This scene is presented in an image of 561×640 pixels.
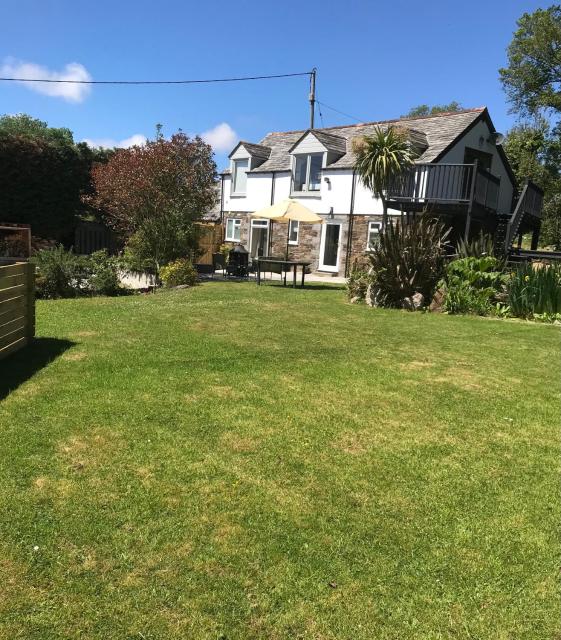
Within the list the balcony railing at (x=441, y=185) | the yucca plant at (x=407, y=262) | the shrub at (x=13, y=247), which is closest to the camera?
the yucca plant at (x=407, y=262)

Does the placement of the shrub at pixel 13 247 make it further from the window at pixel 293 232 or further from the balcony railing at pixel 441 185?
the balcony railing at pixel 441 185

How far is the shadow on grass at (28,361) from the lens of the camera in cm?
507

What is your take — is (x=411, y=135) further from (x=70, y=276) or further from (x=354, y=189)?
(x=70, y=276)

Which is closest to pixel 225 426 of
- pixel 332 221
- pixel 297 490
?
pixel 297 490

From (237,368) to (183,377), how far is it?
70 cm

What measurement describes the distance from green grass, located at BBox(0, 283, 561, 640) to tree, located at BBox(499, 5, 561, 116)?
28.4 meters

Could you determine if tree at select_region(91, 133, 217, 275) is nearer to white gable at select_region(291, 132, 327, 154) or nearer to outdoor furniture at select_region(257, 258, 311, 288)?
outdoor furniture at select_region(257, 258, 311, 288)

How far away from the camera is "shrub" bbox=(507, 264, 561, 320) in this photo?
10703 mm

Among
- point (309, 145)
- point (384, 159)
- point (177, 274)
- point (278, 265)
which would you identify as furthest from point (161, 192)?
point (309, 145)

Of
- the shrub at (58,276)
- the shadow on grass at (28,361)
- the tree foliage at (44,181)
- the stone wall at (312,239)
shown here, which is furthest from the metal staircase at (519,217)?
the tree foliage at (44,181)

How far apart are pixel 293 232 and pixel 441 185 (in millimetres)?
8555

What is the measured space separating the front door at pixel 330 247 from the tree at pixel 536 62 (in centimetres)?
1603

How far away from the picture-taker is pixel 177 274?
1468 centimetres

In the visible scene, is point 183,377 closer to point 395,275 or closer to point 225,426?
point 225,426
